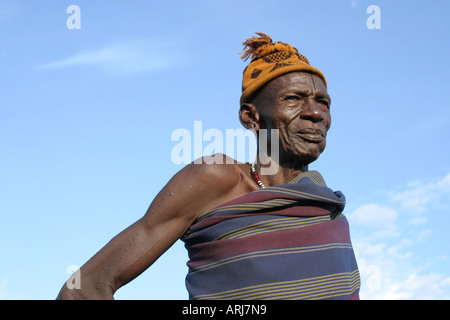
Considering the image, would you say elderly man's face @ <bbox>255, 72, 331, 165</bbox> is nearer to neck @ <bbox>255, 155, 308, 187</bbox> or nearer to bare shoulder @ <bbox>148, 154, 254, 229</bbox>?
neck @ <bbox>255, 155, 308, 187</bbox>

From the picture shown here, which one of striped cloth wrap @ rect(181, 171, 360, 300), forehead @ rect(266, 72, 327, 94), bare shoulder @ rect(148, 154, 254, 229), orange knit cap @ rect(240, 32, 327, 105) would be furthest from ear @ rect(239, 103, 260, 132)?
striped cloth wrap @ rect(181, 171, 360, 300)

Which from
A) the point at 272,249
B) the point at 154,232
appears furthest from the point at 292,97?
the point at 154,232

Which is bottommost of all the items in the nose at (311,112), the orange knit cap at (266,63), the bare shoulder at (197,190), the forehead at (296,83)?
the bare shoulder at (197,190)

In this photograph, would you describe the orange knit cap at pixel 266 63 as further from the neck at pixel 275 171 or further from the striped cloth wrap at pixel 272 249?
the striped cloth wrap at pixel 272 249

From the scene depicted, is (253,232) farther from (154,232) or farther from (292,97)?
(292,97)

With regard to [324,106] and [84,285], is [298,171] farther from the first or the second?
[84,285]

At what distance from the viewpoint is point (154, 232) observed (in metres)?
4.03

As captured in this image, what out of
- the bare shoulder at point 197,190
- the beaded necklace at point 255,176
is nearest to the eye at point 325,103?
the beaded necklace at point 255,176

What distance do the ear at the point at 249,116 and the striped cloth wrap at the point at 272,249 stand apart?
0.64 metres

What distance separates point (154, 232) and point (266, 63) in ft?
5.06

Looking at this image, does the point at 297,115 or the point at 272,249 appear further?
the point at 297,115

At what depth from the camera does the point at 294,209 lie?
13.6 ft

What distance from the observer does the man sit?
12.8 ft

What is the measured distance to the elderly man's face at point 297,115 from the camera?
4.45 m
